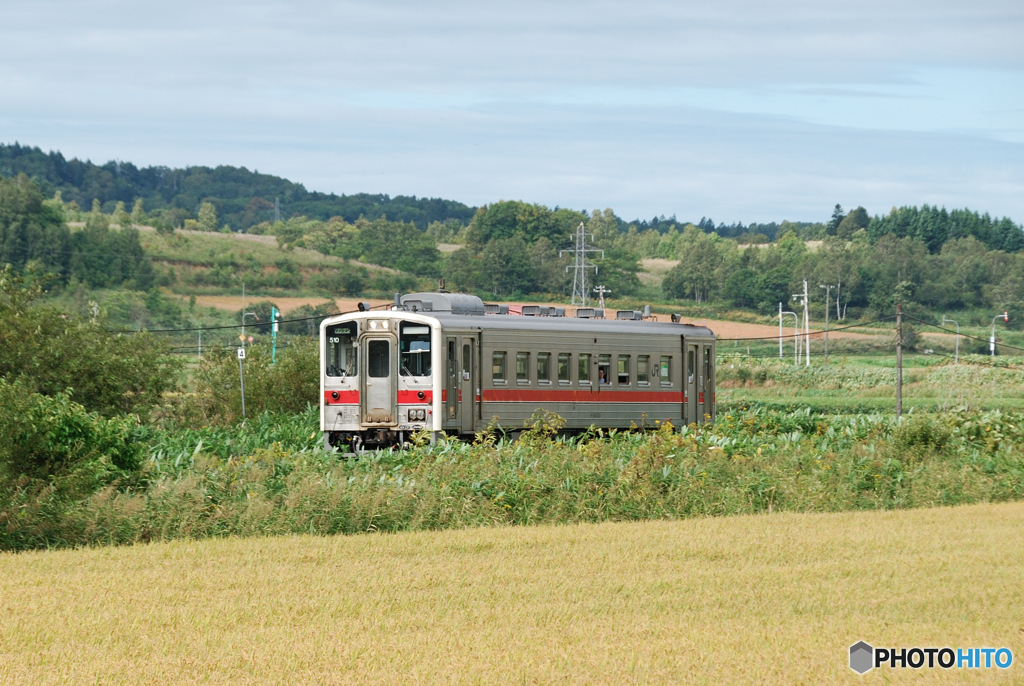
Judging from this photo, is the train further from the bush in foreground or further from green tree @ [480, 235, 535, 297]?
green tree @ [480, 235, 535, 297]

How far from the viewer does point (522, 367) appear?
23469mm

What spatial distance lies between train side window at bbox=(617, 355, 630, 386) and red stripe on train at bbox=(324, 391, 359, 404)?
6.02m

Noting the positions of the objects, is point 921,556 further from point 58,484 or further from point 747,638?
point 58,484

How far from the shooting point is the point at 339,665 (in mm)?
7613

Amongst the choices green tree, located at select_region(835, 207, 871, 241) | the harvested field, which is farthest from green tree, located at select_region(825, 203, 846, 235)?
the harvested field

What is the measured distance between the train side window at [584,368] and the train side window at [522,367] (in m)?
1.41

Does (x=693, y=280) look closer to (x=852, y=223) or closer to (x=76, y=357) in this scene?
(x=852, y=223)

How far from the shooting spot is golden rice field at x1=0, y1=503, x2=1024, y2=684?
24.7 ft

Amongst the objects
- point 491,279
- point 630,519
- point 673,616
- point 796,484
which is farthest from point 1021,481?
point 491,279

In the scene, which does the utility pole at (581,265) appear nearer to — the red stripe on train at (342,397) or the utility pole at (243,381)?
the utility pole at (243,381)

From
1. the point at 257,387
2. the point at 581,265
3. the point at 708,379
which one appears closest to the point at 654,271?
the point at 581,265

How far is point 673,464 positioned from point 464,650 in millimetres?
9837

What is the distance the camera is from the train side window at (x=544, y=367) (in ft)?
78.0

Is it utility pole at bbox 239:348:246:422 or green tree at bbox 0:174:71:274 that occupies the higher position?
green tree at bbox 0:174:71:274
